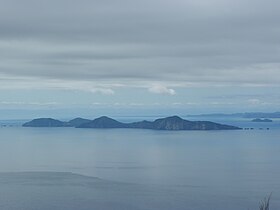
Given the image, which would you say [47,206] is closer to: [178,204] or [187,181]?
[178,204]

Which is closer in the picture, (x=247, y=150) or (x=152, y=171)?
(x=152, y=171)

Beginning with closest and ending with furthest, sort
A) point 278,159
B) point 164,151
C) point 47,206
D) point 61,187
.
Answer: point 47,206, point 61,187, point 278,159, point 164,151

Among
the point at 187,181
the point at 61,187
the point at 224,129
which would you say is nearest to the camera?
the point at 61,187

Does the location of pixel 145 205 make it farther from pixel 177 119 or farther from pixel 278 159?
pixel 177 119

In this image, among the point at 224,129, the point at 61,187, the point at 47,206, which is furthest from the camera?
the point at 224,129

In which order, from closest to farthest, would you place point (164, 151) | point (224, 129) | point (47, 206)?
point (47, 206) → point (164, 151) → point (224, 129)

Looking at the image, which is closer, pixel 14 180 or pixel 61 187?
pixel 61 187

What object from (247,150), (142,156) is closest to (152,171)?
(142,156)

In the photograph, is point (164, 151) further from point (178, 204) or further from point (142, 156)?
point (178, 204)

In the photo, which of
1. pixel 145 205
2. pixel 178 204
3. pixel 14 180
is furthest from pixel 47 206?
pixel 14 180
